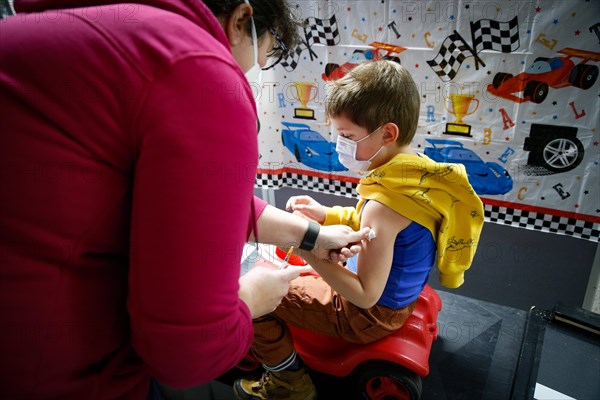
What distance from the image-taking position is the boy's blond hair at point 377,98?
1.08 metres

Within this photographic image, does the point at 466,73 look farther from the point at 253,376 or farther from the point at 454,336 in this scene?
the point at 253,376

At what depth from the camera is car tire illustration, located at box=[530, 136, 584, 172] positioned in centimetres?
154

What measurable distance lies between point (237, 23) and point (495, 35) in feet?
4.13

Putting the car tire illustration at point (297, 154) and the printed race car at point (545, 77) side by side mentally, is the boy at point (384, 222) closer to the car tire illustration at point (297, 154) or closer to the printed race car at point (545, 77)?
the printed race car at point (545, 77)

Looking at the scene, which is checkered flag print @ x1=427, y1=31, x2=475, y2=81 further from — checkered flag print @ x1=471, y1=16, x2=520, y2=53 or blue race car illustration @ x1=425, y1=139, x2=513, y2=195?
blue race car illustration @ x1=425, y1=139, x2=513, y2=195

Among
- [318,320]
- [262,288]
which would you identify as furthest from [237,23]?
[318,320]

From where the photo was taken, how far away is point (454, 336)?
162cm

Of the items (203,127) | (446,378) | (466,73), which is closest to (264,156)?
(466,73)

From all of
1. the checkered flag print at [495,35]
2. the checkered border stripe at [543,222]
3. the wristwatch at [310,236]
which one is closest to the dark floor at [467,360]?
the checkered border stripe at [543,222]

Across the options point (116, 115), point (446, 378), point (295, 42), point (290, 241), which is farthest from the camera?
point (446, 378)

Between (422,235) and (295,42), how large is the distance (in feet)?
2.08

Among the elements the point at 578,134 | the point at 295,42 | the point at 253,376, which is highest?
the point at 295,42

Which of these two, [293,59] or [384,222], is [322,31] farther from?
[384,222]

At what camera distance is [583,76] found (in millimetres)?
1442
